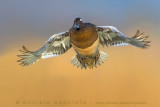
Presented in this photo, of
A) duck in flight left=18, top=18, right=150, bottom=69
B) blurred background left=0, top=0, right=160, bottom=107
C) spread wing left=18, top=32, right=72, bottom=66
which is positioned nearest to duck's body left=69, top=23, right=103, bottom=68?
duck in flight left=18, top=18, right=150, bottom=69

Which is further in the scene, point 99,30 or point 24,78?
point 24,78

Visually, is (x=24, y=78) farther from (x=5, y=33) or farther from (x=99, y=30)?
(x=99, y=30)

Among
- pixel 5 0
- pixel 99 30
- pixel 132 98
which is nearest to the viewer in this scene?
pixel 99 30

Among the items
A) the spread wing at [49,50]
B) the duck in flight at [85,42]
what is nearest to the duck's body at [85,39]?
the duck in flight at [85,42]

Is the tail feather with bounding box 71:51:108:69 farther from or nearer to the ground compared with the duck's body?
nearer to the ground

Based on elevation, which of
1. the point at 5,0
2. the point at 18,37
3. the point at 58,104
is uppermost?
the point at 5,0

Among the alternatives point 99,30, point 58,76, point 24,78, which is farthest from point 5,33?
point 99,30

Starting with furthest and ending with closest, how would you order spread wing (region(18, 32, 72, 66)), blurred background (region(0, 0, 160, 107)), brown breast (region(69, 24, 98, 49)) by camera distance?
blurred background (region(0, 0, 160, 107))
spread wing (region(18, 32, 72, 66))
brown breast (region(69, 24, 98, 49))

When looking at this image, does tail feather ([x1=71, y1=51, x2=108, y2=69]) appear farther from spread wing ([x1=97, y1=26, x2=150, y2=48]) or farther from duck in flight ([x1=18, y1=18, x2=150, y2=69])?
spread wing ([x1=97, y1=26, x2=150, y2=48])
